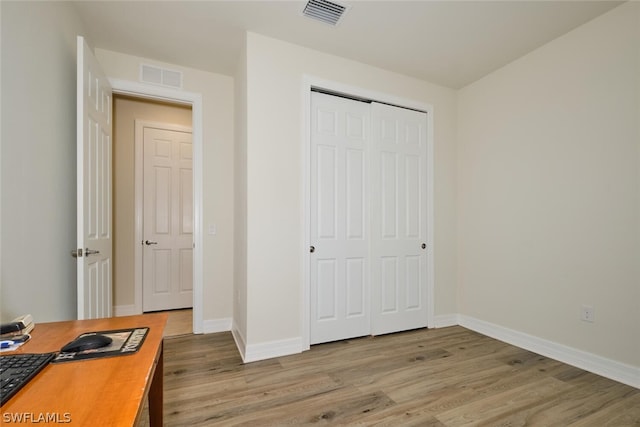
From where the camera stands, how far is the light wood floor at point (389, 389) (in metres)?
1.70

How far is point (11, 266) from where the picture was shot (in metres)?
1.39

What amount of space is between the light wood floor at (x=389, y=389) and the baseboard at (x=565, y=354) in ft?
0.26

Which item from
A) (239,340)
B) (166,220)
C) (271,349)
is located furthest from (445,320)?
(166,220)

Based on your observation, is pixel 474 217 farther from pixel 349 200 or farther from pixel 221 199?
pixel 221 199

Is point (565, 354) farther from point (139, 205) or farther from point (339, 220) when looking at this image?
point (139, 205)

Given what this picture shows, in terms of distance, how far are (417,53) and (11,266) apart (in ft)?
10.7

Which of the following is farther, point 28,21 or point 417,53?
point 417,53

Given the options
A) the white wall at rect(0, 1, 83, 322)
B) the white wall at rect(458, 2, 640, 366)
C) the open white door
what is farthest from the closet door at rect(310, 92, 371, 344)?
the white wall at rect(0, 1, 83, 322)

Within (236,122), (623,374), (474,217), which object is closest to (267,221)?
(236,122)

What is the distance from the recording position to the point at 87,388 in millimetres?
708

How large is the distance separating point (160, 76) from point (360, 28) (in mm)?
1969

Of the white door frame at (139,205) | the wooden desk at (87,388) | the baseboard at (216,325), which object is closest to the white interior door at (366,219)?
the baseboard at (216,325)

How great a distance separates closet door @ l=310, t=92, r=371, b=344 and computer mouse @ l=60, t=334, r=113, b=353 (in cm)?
190

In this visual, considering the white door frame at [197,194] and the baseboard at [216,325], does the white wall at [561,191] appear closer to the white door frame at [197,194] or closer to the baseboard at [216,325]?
the baseboard at [216,325]
